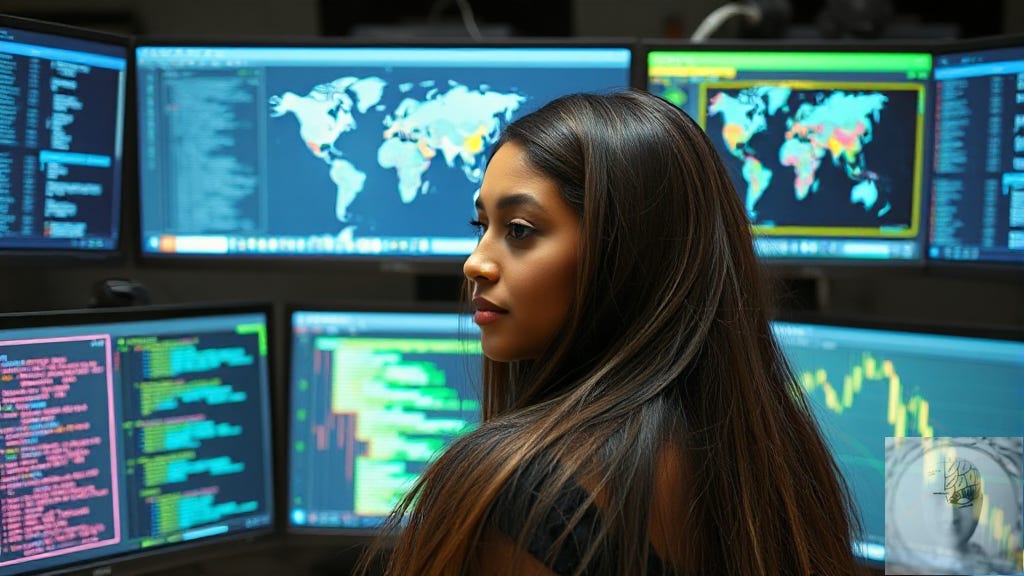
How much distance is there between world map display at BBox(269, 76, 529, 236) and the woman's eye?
0.45 m

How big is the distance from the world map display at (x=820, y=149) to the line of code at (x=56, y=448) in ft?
2.96

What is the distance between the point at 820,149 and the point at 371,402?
2.43 feet

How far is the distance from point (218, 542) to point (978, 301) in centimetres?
193

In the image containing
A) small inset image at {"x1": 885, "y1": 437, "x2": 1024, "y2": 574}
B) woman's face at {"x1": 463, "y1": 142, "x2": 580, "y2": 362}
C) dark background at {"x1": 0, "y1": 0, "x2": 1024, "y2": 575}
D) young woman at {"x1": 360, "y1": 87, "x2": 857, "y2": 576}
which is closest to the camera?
young woman at {"x1": 360, "y1": 87, "x2": 857, "y2": 576}

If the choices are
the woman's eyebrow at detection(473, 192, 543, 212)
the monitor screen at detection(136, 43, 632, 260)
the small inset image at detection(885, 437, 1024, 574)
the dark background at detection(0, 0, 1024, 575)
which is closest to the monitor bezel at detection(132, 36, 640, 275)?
the monitor screen at detection(136, 43, 632, 260)

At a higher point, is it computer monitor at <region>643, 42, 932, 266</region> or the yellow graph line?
computer monitor at <region>643, 42, 932, 266</region>

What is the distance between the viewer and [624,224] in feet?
2.98

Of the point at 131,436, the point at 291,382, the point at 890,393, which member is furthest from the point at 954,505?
the point at 131,436

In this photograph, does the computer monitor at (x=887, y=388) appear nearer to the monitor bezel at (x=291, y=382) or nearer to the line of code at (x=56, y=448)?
the monitor bezel at (x=291, y=382)

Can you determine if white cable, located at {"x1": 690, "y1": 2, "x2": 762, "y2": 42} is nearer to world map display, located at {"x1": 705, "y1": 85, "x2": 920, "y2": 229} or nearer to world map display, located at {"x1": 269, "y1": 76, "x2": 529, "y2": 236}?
world map display, located at {"x1": 705, "y1": 85, "x2": 920, "y2": 229}

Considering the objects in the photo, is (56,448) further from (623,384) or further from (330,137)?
(623,384)

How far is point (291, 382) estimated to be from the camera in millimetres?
1467

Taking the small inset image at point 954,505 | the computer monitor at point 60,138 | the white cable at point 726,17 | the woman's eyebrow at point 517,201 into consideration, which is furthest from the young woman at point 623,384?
the white cable at point 726,17

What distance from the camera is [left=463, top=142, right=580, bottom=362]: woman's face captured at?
95 cm
